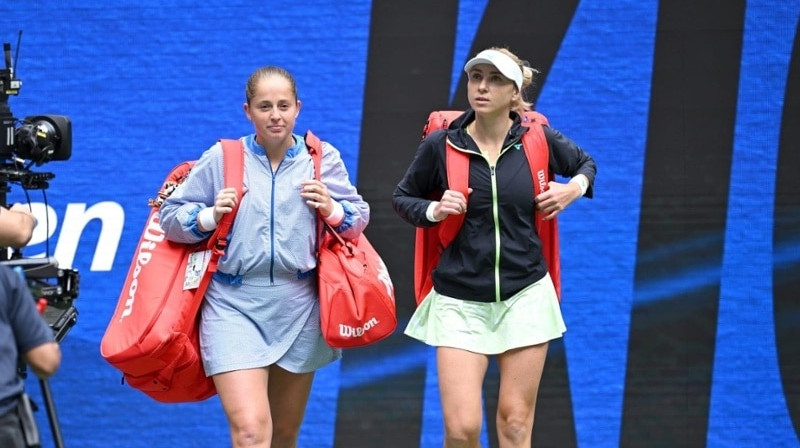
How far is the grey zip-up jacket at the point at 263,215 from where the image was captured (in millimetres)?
4461

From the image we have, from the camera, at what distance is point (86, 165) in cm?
611

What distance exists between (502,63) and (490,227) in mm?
556

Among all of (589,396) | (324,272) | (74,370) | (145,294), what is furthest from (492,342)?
(74,370)

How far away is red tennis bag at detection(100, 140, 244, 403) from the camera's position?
14.4 ft

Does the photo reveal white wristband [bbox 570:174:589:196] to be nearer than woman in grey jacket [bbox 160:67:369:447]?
No

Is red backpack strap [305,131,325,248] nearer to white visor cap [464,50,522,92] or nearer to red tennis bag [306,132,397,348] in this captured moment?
red tennis bag [306,132,397,348]

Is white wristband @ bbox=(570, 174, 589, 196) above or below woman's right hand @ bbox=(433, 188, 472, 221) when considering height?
above

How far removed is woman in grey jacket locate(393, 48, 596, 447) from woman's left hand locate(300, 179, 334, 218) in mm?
281

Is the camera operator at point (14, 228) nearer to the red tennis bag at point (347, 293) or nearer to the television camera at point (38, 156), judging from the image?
the television camera at point (38, 156)

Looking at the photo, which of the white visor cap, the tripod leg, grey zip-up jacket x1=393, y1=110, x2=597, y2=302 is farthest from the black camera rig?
the white visor cap

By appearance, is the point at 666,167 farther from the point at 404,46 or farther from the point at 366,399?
the point at 366,399

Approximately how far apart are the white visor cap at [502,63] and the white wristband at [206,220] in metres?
1.02

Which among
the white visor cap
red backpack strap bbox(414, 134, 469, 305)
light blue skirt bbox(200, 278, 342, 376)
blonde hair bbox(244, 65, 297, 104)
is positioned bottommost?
light blue skirt bbox(200, 278, 342, 376)

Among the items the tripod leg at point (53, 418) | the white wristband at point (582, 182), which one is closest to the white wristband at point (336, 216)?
the white wristband at point (582, 182)
